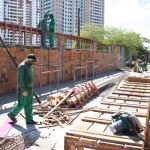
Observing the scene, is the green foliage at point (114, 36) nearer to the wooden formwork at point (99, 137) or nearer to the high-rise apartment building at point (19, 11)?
the high-rise apartment building at point (19, 11)

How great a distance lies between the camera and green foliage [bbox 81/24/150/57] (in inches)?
1478

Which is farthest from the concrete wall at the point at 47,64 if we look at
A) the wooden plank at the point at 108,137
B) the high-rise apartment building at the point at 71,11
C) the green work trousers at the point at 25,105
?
the high-rise apartment building at the point at 71,11

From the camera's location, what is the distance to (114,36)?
38719mm

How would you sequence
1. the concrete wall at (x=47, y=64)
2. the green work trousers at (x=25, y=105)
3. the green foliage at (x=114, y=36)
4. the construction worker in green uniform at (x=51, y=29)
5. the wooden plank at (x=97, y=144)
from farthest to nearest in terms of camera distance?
the green foliage at (x=114, y=36)
the construction worker in green uniform at (x=51, y=29)
the concrete wall at (x=47, y=64)
the green work trousers at (x=25, y=105)
the wooden plank at (x=97, y=144)

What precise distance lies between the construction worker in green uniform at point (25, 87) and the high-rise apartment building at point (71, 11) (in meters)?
71.0

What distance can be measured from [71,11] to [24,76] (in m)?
74.9

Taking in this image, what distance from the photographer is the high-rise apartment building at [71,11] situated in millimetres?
77000

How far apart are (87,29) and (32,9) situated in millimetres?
21279

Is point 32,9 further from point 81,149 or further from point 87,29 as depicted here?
point 81,149

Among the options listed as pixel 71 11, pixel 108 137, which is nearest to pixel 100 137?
pixel 108 137

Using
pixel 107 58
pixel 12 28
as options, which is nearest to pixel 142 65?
pixel 107 58

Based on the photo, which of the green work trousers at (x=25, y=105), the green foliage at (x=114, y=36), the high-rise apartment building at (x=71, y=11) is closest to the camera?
the green work trousers at (x=25, y=105)

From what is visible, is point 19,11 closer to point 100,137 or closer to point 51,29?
point 51,29

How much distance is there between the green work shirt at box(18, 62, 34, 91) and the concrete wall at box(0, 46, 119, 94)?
13.5ft
